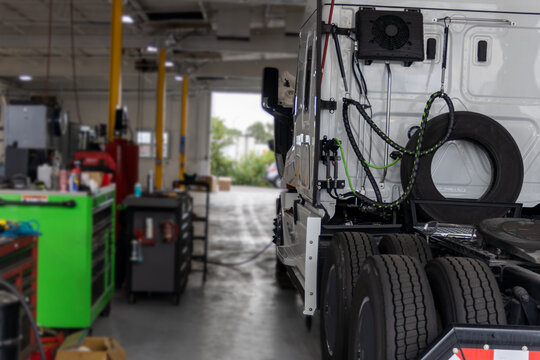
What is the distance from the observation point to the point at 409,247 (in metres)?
2.80

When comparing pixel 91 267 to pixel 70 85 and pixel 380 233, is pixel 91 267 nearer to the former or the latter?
pixel 380 233

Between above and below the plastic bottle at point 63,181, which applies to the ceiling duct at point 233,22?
above

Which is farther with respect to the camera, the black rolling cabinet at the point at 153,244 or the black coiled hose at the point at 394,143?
the black rolling cabinet at the point at 153,244

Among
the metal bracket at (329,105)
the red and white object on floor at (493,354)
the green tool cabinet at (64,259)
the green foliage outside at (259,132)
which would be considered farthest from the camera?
the green foliage outside at (259,132)

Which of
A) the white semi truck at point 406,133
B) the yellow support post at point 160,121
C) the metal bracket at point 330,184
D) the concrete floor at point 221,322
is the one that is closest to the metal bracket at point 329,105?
the white semi truck at point 406,133

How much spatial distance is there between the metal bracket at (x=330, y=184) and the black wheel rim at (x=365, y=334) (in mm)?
1197

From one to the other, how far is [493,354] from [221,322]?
3912mm

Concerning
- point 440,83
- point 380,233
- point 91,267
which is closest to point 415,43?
point 440,83

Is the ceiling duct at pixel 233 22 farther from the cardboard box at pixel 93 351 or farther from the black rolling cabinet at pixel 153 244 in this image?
the cardboard box at pixel 93 351

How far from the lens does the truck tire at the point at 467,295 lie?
1.99 meters

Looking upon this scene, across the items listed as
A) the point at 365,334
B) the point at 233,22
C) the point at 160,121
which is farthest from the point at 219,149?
the point at 365,334

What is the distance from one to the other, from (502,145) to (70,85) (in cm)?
2217

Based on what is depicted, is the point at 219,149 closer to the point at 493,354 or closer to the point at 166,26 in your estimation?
the point at 166,26

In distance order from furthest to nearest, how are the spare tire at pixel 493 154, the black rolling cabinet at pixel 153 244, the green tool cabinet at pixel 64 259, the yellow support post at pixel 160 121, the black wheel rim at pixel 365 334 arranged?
the yellow support post at pixel 160 121, the black rolling cabinet at pixel 153 244, the green tool cabinet at pixel 64 259, the spare tire at pixel 493 154, the black wheel rim at pixel 365 334
